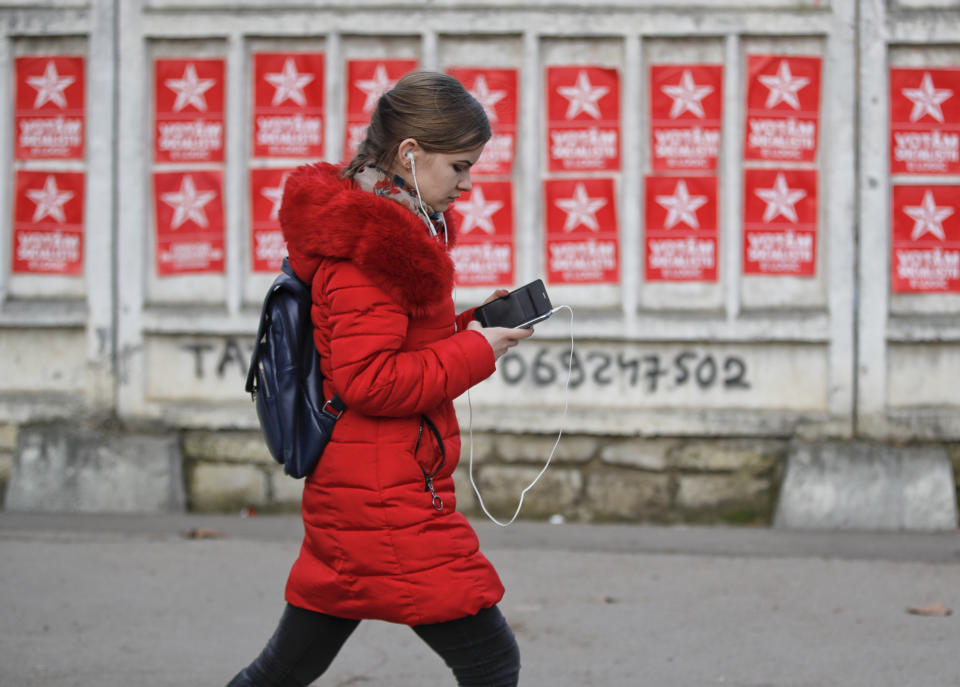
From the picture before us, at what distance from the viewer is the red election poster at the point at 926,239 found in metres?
6.79

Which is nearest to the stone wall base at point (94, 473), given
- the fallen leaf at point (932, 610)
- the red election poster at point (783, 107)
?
the red election poster at point (783, 107)

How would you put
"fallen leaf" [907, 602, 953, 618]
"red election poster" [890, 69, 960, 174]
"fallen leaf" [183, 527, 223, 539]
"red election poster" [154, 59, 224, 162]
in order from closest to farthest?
"fallen leaf" [907, 602, 953, 618]
"fallen leaf" [183, 527, 223, 539]
"red election poster" [890, 69, 960, 174]
"red election poster" [154, 59, 224, 162]

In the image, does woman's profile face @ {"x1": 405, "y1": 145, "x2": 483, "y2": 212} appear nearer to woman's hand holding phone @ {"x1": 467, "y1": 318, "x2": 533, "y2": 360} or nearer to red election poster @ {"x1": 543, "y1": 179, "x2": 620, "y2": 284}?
woman's hand holding phone @ {"x1": 467, "y1": 318, "x2": 533, "y2": 360}

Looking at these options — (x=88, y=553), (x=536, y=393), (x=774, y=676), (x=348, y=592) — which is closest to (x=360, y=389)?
(x=348, y=592)

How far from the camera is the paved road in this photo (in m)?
4.43

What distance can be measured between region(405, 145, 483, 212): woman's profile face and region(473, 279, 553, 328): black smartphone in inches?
11.1

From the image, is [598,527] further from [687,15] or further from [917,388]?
[687,15]

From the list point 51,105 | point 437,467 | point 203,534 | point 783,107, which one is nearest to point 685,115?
point 783,107

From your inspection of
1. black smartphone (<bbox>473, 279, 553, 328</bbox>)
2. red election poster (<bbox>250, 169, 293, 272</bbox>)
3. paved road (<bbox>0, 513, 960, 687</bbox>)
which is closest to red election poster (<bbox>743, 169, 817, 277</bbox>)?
paved road (<bbox>0, 513, 960, 687</bbox>)

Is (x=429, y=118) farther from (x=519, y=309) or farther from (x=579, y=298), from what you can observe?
(x=579, y=298)

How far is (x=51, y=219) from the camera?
725cm

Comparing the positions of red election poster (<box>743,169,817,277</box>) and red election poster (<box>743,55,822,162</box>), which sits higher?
red election poster (<box>743,55,822,162</box>)

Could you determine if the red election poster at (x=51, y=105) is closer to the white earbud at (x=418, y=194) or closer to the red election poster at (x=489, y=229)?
the red election poster at (x=489, y=229)

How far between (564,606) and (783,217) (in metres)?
2.70
